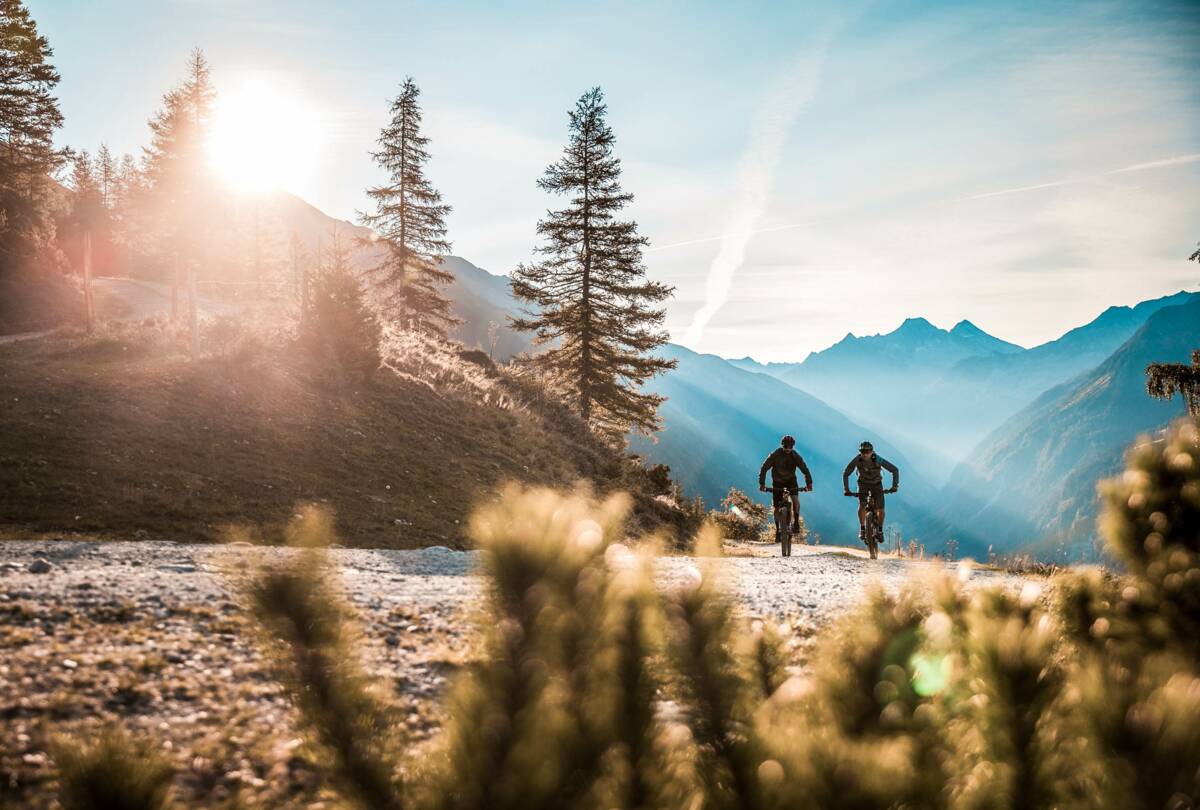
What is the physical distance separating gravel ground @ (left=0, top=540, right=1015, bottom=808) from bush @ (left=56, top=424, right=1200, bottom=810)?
5.7 inches

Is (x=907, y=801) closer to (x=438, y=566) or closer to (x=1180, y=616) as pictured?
(x=1180, y=616)

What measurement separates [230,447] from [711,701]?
16192mm

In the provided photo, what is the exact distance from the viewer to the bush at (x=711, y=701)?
1124 mm

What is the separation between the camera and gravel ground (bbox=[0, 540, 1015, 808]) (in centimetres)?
338

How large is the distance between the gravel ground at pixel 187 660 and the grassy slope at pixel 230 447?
4657 millimetres

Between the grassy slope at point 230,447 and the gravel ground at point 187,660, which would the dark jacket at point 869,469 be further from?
the grassy slope at point 230,447

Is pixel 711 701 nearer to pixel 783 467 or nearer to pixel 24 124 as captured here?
pixel 783 467

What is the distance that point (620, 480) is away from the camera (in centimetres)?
2486

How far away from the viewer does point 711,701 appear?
138cm

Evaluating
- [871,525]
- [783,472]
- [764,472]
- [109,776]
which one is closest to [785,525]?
[783,472]

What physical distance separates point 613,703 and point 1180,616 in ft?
6.91

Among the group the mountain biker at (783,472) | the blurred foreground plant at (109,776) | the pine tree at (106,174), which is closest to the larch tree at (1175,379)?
the mountain biker at (783,472)

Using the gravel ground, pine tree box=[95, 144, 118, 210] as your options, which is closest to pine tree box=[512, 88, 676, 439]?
the gravel ground

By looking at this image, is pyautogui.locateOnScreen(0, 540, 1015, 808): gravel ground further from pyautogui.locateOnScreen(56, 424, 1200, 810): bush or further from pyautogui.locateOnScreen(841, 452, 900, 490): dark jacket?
pyautogui.locateOnScreen(841, 452, 900, 490): dark jacket
